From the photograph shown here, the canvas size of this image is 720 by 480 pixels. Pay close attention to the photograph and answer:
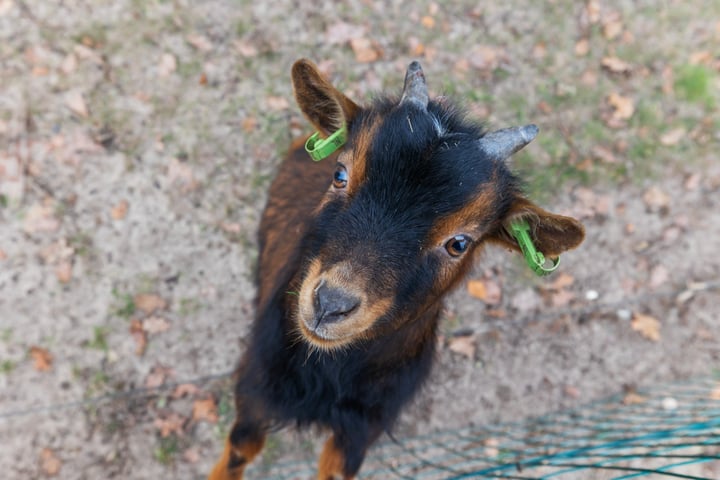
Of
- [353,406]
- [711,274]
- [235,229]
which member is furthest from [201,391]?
[711,274]

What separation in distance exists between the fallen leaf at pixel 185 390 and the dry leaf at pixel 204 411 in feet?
0.31

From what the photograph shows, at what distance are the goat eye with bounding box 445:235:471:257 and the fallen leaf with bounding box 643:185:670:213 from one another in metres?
4.26

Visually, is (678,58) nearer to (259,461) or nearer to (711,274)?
(711,274)

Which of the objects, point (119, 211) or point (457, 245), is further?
point (119, 211)

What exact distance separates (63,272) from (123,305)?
0.64 m

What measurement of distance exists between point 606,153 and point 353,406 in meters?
4.53

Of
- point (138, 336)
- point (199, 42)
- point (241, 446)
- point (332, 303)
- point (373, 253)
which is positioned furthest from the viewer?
point (199, 42)

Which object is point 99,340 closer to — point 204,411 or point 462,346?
point 204,411

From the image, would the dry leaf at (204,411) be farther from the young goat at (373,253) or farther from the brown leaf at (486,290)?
the brown leaf at (486,290)

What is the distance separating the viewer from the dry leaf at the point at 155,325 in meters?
4.79

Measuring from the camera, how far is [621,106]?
20.2ft

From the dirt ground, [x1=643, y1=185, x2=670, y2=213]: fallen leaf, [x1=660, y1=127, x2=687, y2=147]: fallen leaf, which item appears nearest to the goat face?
the dirt ground

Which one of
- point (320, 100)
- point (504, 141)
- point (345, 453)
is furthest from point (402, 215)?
point (345, 453)

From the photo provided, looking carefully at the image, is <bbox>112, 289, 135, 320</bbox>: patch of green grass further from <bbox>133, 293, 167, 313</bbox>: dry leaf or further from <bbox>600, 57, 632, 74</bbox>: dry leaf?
<bbox>600, 57, 632, 74</bbox>: dry leaf
